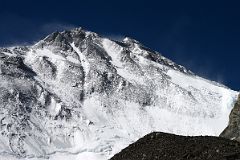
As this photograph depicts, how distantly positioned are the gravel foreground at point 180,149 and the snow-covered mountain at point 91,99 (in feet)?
309

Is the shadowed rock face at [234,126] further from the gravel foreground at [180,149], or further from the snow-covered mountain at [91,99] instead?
the snow-covered mountain at [91,99]

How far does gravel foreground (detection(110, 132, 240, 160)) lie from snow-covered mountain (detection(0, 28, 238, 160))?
9429 cm

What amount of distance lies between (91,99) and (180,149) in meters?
125

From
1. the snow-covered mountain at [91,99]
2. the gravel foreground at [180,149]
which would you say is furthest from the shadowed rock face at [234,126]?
the snow-covered mountain at [91,99]

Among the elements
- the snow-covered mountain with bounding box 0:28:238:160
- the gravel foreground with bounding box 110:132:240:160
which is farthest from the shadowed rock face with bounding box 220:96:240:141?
the snow-covered mountain with bounding box 0:28:238:160

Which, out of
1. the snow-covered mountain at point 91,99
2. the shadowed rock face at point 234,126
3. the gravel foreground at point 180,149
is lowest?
the gravel foreground at point 180,149

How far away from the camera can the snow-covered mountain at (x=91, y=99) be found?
5049 inches

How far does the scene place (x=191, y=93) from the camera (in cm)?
15900

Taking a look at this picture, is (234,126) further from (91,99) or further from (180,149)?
(91,99)

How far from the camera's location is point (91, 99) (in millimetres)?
148000

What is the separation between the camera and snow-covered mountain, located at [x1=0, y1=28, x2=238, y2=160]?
421ft

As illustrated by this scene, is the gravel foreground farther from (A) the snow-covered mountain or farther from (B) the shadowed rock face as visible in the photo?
(A) the snow-covered mountain

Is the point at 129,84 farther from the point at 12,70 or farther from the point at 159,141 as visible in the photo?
the point at 159,141

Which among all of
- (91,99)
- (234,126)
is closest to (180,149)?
(234,126)
